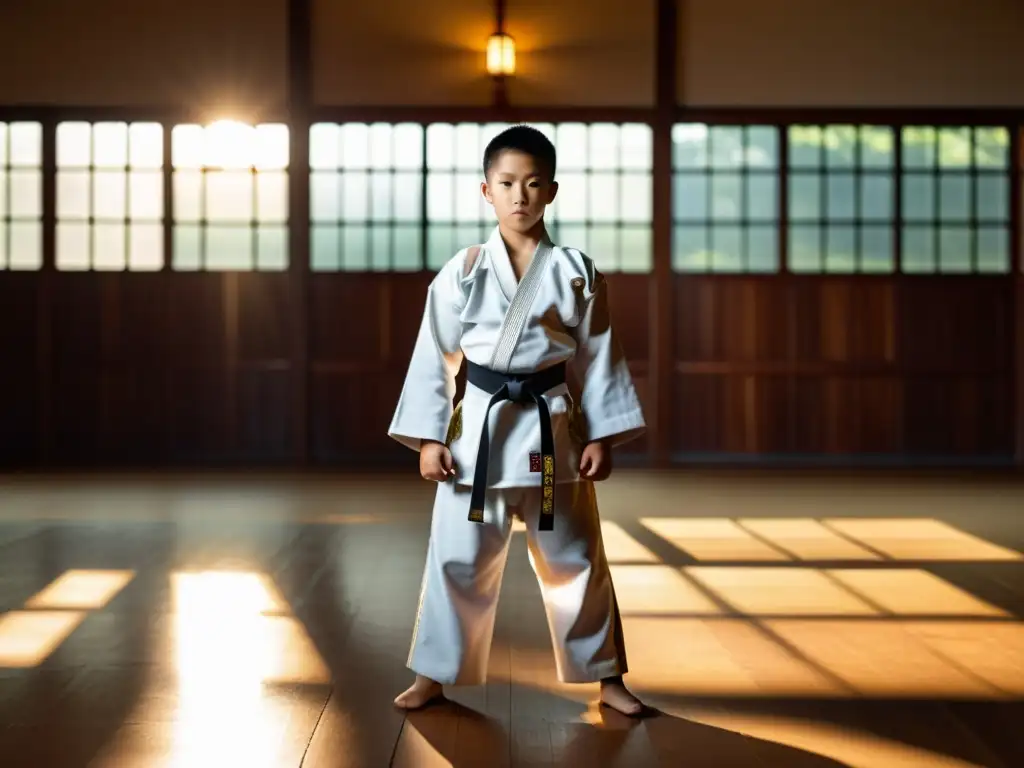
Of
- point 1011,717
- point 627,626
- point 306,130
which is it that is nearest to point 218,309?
point 306,130

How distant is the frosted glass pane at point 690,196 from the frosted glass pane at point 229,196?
2571mm

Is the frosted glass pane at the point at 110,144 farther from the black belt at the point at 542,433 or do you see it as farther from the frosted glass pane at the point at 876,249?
the black belt at the point at 542,433

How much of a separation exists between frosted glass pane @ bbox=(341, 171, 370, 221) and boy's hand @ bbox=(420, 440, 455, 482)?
5265mm

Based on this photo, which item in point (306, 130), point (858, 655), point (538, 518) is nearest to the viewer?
point (538, 518)

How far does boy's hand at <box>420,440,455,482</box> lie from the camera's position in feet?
7.04

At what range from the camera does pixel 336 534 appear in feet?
14.7

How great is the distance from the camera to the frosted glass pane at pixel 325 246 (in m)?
7.25

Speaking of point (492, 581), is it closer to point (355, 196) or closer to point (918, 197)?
point (355, 196)

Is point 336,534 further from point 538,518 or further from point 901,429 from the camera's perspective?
point 901,429

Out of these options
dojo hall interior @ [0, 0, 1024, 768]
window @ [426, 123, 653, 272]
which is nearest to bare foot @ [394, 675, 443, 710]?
dojo hall interior @ [0, 0, 1024, 768]

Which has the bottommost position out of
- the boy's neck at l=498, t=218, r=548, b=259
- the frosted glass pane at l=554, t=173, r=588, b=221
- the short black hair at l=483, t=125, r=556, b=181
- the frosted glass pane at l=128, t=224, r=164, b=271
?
the boy's neck at l=498, t=218, r=548, b=259

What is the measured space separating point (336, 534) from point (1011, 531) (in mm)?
2591

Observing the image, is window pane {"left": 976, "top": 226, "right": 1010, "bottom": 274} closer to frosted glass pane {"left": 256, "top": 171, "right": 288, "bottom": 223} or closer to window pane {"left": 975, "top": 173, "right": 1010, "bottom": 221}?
window pane {"left": 975, "top": 173, "right": 1010, "bottom": 221}

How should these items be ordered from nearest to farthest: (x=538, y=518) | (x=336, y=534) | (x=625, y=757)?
(x=625, y=757) → (x=538, y=518) → (x=336, y=534)
